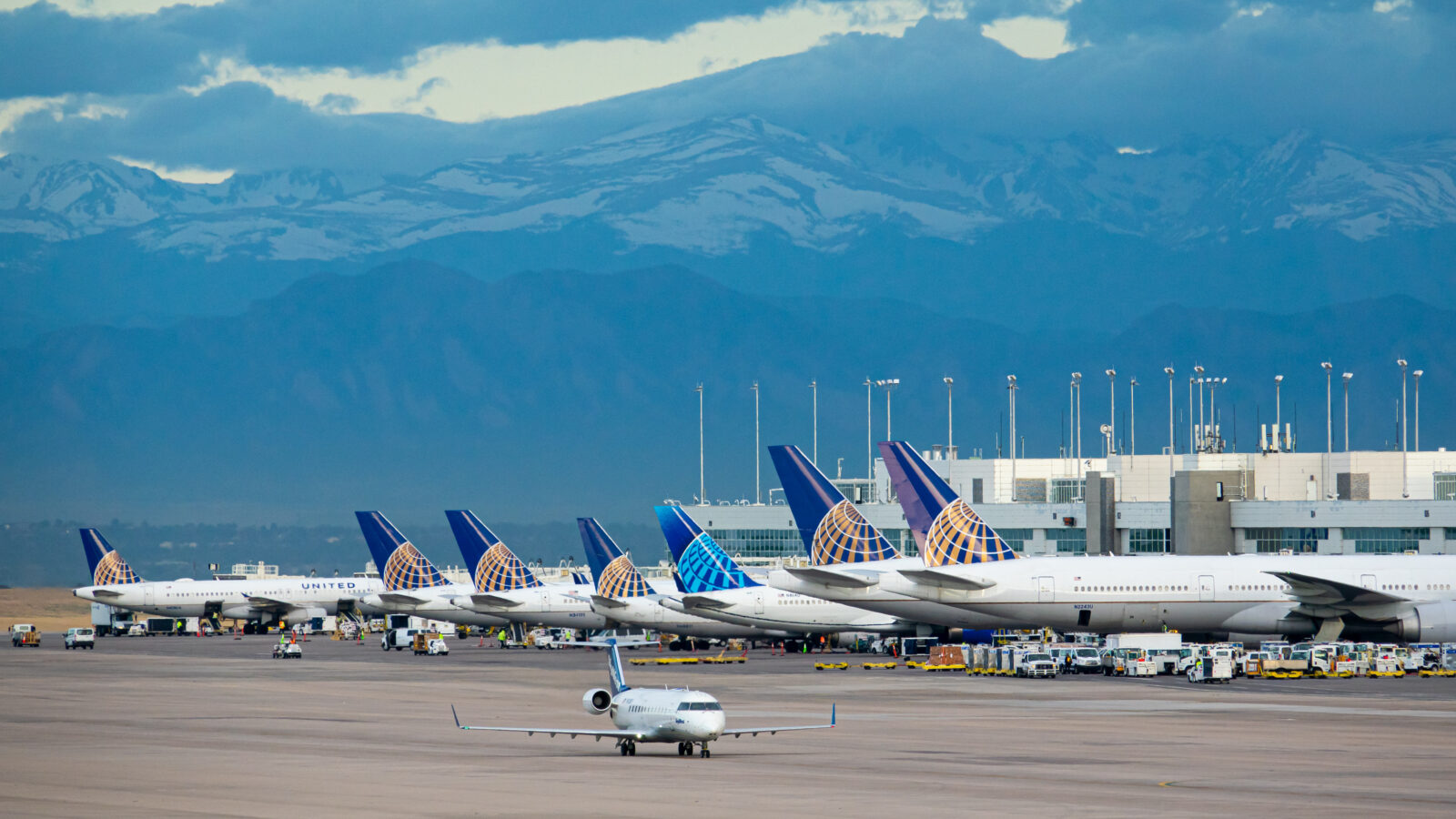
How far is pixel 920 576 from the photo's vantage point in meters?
70.9

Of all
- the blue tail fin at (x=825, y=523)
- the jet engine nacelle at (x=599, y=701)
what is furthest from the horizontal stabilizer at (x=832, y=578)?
the jet engine nacelle at (x=599, y=701)

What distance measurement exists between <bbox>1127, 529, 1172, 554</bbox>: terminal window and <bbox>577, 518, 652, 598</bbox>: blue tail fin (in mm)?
42968

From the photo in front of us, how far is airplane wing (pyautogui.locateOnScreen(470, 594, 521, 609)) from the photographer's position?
106812mm

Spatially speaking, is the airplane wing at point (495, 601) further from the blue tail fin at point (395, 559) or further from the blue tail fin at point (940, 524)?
the blue tail fin at point (940, 524)

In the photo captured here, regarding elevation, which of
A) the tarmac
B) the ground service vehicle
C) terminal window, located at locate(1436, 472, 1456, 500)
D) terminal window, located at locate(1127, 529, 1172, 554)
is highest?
terminal window, located at locate(1436, 472, 1456, 500)

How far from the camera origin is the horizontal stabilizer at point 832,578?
69500 millimetres

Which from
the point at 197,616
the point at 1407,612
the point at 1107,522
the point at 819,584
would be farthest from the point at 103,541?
the point at 1407,612

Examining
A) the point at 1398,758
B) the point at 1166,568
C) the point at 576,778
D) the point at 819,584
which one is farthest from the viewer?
the point at 1166,568

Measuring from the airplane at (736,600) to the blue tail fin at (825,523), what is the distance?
639 centimetres

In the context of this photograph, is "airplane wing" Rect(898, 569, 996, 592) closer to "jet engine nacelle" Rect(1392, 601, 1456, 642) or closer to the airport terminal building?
"jet engine nacelle" Rect(1392, 601, 1456, 642)

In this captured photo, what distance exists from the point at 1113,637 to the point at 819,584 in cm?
1298

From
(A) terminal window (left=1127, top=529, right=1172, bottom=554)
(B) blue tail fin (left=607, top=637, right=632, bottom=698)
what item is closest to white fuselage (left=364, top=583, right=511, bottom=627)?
(A) terminal window (left=1127, top=529, right=1172, bottom=554)

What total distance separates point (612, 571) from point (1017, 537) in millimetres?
52000

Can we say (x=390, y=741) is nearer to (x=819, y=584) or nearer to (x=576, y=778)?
(x=576, y=778)
